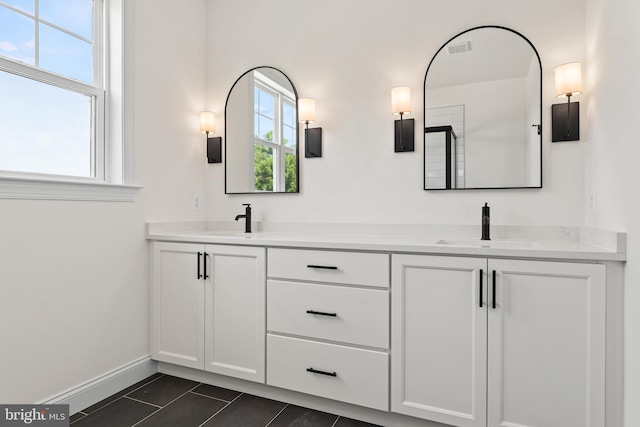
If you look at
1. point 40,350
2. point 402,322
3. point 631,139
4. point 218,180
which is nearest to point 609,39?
point 631,139

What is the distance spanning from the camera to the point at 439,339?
1757 millimetres

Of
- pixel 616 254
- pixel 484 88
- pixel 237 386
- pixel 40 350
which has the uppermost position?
pixel 484 88

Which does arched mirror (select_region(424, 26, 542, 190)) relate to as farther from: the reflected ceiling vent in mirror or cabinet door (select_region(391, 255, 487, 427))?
cabinet door (select_region(391, 255, 487, 427))

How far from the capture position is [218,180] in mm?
2977

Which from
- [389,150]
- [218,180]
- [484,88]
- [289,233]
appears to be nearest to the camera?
[484,88]

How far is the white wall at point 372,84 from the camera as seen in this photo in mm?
2105

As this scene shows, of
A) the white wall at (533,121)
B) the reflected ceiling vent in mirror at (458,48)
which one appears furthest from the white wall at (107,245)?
the white wall at (533,121)

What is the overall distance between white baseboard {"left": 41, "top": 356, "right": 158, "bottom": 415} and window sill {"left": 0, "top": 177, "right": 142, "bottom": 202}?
102cm

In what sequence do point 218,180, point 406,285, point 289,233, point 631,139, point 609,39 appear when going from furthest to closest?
point 218,180 → point 289,233 → point 406,285 → point 609,39 → point 631,139

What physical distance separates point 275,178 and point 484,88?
1.48 metres

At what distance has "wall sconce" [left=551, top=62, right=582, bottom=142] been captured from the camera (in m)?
1.96

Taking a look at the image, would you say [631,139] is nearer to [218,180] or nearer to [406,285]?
[406,285]

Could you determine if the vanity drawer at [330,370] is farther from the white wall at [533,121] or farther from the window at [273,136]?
the white wall at [533,121]

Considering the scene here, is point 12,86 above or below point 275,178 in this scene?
above
